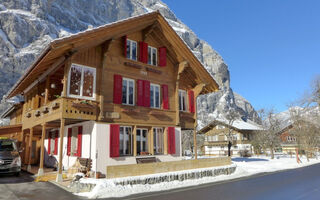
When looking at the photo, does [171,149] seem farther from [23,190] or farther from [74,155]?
[23,190]

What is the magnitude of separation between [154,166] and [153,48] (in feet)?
31.2

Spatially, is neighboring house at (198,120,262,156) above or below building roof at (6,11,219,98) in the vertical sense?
below

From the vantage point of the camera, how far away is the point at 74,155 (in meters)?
15.4

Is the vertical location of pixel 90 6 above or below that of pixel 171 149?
above

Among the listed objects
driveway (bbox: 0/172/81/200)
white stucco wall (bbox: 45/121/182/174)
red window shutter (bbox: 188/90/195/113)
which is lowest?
driveway (bbox: 0/172/81/200)

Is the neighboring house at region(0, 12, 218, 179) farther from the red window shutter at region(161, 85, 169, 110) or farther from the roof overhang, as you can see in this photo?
the roof overhang

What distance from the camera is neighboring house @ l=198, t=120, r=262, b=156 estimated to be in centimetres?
4989

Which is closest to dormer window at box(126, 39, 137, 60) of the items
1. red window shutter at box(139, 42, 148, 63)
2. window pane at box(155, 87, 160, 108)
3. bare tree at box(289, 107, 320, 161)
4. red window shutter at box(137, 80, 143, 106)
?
red window shutter at box(139, 42, 148, 63)

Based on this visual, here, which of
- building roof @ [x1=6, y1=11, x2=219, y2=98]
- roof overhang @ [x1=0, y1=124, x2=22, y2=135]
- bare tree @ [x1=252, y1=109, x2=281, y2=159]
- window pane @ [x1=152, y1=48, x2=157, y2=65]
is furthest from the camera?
bare tree @ [x1=252, y1=109, x2=281, y2=159]

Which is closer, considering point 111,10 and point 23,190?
point 23,190

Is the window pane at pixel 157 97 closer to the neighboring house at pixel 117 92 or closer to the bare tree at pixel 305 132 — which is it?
the neighboring house at pixel 117 92

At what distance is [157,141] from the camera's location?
55.4 feet

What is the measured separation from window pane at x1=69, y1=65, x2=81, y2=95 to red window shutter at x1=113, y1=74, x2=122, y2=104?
7.35ft

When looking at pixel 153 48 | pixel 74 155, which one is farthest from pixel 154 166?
pixel 153 48
